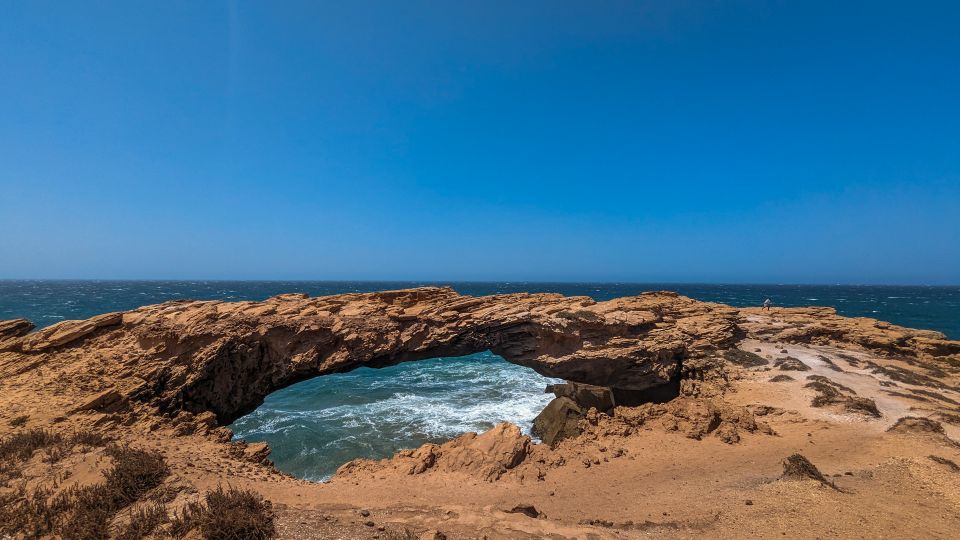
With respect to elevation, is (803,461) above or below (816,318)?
below

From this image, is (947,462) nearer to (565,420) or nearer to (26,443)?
(565,420)

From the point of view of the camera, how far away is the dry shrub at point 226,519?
24.6ft

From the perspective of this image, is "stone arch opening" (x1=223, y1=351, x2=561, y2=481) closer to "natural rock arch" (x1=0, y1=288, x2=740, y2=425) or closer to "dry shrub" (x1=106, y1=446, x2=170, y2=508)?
"natural rock arch" (x1=0, y1=288, x2=740, y2=425)

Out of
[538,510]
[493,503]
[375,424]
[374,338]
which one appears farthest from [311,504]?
[375,424]

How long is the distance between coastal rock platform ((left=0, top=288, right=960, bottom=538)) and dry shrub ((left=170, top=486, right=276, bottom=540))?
448 mm

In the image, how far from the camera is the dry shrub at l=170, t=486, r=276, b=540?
24.6 feet

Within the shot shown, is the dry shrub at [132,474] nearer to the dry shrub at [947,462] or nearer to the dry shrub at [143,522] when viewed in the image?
the dry shrub at [143,522]

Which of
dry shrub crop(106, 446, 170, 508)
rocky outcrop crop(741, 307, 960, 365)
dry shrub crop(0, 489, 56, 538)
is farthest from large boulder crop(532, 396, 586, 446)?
dry shrub crop(0, 489, 56, 538)

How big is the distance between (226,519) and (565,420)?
652 inches

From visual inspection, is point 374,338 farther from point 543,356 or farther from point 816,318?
point 816,318

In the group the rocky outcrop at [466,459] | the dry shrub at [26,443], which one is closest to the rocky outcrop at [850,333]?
the rocky outcrop at [466,459]

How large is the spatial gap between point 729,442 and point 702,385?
431cm

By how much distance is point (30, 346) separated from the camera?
53.6 feet

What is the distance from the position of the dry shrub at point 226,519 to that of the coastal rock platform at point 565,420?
0.45m
